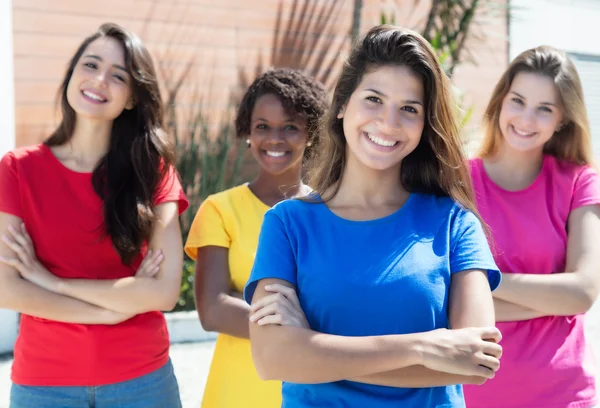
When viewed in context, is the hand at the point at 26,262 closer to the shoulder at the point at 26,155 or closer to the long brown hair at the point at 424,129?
the shoulder at the point at 26,155

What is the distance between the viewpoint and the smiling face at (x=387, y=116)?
192 cm

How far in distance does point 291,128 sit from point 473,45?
6.22 meters

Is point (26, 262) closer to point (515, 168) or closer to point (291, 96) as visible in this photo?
point (291, 96)

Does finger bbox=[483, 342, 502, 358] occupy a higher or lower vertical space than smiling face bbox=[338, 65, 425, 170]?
lower

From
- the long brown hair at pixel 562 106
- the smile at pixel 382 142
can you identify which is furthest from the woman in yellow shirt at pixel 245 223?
the long brown hair at pixel 562 106

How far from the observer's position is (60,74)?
18.8 ft

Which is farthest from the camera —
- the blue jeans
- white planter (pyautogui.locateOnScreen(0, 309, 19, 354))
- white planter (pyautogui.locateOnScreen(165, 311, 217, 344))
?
white planter (pyautogui.locateOnScreen(165, 311, 217, 344))

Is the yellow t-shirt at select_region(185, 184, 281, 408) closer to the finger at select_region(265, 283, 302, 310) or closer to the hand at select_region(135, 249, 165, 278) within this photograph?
the hand at select_region(135, 249, 165, 278)

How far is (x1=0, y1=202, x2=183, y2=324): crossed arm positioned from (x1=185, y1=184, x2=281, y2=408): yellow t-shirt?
0.83 feet

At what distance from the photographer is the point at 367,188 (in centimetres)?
201

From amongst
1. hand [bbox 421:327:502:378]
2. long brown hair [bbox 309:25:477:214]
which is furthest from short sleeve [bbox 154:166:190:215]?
hand [bbox 421:327:502:378]

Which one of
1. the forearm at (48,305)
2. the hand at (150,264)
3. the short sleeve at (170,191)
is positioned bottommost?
the forearm at (48,305)

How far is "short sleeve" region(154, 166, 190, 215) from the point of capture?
2.72 meters

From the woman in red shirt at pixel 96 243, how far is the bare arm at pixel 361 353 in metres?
0.88
